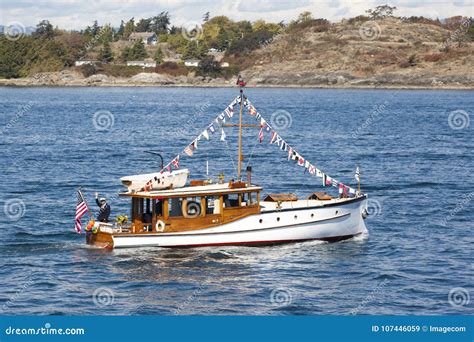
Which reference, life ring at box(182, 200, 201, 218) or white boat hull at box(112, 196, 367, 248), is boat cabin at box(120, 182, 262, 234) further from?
white boat hull at box(112, 196, 367, 248)

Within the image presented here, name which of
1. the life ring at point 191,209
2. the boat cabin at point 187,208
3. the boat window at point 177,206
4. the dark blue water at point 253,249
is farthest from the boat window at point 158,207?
the dark blue water at point 253,249

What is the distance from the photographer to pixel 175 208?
3872cm

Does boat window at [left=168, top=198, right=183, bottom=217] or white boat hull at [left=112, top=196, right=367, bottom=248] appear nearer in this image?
white boat hull at [left=112, top=196, right=367, bottom=248]

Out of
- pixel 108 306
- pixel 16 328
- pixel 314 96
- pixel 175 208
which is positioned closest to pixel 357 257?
pixel 175 208

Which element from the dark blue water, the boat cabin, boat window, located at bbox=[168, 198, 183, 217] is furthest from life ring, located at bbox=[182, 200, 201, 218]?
the dark blue water

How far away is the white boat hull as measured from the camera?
126 ft

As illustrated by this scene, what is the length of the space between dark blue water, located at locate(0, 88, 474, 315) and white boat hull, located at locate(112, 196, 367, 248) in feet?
1.49

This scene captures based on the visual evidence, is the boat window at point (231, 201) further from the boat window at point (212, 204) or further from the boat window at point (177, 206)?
the boat window at point (177, 206)

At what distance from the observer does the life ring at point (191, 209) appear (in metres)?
38.6

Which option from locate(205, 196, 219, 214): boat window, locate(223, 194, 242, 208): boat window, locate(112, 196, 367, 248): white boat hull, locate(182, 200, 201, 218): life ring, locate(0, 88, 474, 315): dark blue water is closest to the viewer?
locate(0, 88, 474, 315): dark blue water

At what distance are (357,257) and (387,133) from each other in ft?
206

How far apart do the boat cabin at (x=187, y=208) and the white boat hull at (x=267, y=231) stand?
1.06 ft

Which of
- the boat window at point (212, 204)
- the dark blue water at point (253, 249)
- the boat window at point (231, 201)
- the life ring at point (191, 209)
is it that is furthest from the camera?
the boat window at point (231, 201)

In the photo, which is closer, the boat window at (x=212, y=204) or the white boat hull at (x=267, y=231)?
the white boat hull at (x=267, y=231)
